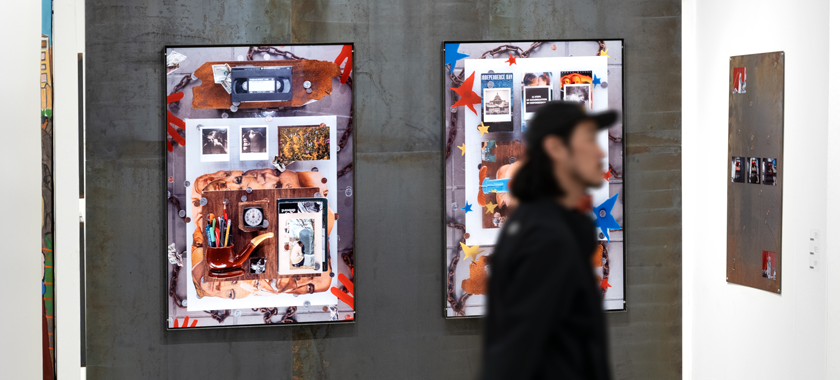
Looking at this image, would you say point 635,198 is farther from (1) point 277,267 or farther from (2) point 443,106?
(1) point 277,267

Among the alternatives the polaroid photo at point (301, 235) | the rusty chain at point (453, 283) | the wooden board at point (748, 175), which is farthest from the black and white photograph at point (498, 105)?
the wooden board at point (748, 175)

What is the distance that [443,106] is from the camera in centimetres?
370

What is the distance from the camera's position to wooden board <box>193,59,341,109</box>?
3.58 meters

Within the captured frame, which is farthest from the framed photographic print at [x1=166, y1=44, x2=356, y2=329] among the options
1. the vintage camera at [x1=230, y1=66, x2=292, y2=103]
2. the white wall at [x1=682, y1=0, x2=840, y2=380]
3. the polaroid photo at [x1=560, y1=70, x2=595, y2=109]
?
the white wall at [x1=682, y1=0, x2=840, y2=380]

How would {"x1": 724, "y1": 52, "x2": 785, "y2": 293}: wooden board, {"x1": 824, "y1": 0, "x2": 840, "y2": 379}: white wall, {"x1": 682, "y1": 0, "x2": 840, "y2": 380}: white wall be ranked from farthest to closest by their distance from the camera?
{"x1": 724, "y1": 52, "x2": 785, "y2": 293}: wooden board, {"x1": 682, "y1": 0, "x2": 840, "y2": 380}: white wall, {"x1": 824, "y1": 0, "x2": 840, "y2": 379}: white wall

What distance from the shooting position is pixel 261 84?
3.60 m

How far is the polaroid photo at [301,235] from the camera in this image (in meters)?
3.63

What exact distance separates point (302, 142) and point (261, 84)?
1.27 ft

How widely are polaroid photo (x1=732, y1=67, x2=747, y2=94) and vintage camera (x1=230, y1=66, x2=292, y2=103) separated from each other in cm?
240

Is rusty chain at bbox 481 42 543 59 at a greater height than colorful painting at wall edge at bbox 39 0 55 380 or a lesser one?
greater

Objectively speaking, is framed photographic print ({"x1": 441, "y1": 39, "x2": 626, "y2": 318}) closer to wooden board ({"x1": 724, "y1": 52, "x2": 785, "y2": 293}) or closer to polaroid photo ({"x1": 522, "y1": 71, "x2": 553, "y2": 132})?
polaroid photo ({"x1": 522, "y1": 71, "x2": 553, "y2": 132})

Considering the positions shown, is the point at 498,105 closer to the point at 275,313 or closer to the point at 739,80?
the point at 739,80

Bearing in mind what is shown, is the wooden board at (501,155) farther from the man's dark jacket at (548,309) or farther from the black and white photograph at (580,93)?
the man's dark jacket at (548,309)

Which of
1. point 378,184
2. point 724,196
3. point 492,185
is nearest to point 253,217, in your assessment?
point 378,184
